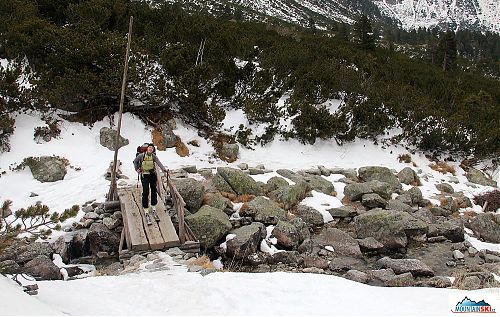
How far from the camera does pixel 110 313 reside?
4.42 m

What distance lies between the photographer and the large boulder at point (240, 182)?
10.7m

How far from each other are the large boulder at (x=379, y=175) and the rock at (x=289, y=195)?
2.82 meters

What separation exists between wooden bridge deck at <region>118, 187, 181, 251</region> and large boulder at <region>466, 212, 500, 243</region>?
760 centimetres

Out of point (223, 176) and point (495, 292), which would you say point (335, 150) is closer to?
point (223, 176)

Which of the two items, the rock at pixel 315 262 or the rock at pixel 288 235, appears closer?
the rock at pixel 315 262

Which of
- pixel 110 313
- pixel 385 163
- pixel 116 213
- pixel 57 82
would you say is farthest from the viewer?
pixel 385 163

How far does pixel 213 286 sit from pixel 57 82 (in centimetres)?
873

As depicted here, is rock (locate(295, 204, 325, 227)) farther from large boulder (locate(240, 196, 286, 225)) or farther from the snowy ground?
the snowy ground

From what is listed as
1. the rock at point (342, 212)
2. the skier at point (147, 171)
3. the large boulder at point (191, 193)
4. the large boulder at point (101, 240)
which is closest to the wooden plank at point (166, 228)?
the skier at point (147, 171)

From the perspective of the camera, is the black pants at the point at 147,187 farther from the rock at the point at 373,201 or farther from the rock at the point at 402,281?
the rock at the point at 373,201

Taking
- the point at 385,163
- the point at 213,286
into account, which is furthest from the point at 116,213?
the point at 385,163

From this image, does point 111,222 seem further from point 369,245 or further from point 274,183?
point 369,245

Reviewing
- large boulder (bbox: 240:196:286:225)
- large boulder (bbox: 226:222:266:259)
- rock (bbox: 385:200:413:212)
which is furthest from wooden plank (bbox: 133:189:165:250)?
rock (bbox: 385:200:413:212)

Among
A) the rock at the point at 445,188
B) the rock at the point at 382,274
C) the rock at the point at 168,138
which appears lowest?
the rock at the point at 382,274
